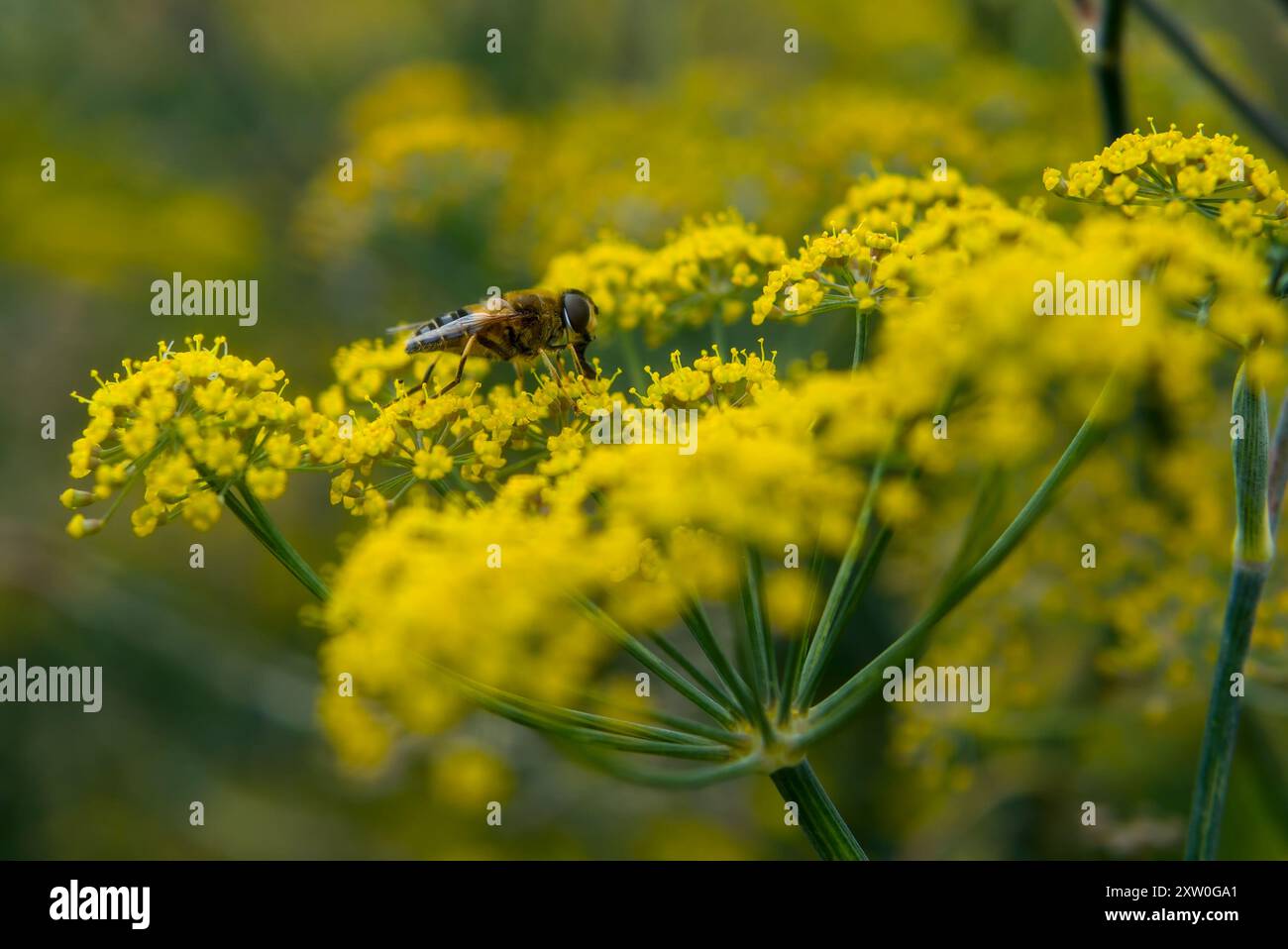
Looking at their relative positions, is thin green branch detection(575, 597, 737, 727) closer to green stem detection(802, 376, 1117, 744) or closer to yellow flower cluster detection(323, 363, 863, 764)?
yellow flower cluster detection(323, 363, 863, 764)

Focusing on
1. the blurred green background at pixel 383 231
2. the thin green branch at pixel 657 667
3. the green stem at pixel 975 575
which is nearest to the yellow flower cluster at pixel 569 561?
the thin green branch at pixel 657 667

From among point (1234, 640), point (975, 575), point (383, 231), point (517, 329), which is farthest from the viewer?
point (383, 231)

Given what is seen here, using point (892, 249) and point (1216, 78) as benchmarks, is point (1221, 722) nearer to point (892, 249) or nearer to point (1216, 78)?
point (892, 249)

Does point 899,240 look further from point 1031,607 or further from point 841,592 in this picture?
point 1031,607

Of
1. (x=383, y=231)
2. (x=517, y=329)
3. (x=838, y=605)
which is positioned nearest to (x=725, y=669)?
(x=838, y=605)

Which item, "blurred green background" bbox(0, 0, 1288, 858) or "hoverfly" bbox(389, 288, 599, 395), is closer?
"hoverfly" bbox(389, 288, 599, 395)

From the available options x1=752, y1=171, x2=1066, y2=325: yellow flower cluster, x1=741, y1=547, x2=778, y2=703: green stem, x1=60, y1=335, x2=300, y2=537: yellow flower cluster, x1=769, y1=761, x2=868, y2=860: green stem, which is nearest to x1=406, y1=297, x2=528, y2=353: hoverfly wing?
x1=60, y1=335, x2=300, y2=537: yellow flower cluster

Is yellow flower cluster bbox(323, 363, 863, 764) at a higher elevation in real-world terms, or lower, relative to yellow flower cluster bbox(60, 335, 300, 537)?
lower
